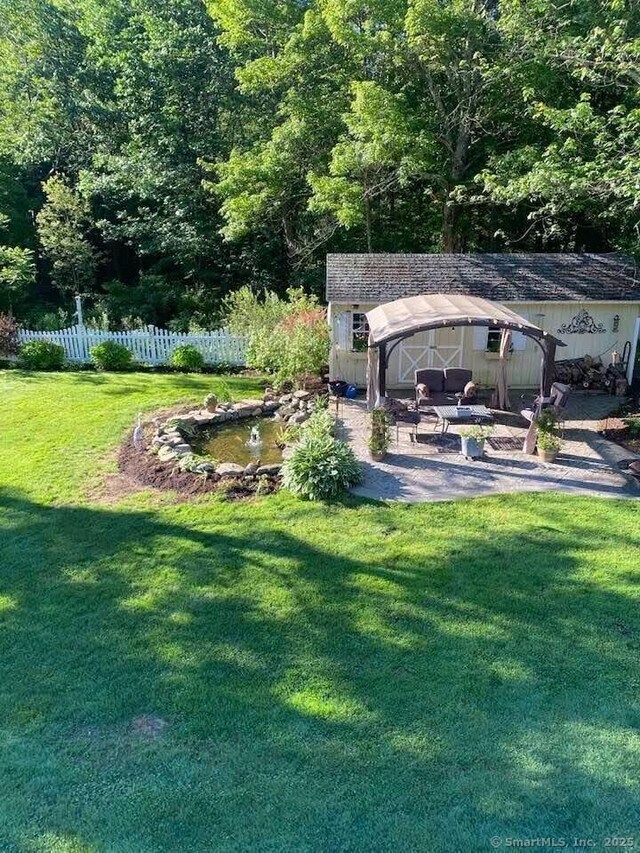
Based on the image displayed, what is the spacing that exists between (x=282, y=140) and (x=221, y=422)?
10933mm

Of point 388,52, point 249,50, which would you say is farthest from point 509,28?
point 249,50

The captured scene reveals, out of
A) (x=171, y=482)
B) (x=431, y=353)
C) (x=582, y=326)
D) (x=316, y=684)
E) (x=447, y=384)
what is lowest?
(x=316, y=684)

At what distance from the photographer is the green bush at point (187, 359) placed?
16375mm

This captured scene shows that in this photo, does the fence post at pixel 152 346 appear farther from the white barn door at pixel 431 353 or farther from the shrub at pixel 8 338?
the white barn door at pixel 431 353

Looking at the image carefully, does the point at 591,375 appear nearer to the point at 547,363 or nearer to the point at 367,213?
the point at 547,363

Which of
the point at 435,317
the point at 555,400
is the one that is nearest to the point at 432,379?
the point at 435,317

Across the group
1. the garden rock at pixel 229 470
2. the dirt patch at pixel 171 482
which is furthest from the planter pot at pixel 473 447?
the garden rock at pixel 229 470

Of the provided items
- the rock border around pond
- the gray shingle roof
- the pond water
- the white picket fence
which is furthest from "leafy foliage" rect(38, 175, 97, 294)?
the pond water

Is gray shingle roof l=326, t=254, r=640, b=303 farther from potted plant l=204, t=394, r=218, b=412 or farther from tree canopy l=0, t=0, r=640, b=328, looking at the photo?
potted plant l=204, t=394, r=218, b=412

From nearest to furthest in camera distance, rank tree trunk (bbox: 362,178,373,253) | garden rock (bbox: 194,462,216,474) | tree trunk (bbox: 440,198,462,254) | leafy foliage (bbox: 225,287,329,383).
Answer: garden rock (bbox: 194,462,216,474)
leafy foliage (bbox: 225,287,329,383)
tree trunk (bbox: 362,178,373,253)
tree trunk (bbox: 440,198,462,254)

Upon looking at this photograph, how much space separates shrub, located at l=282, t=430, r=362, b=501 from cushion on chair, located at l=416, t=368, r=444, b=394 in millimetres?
3552

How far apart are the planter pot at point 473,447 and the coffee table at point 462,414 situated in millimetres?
681

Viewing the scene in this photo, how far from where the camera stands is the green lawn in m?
3.76

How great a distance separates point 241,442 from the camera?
11.0 metres
